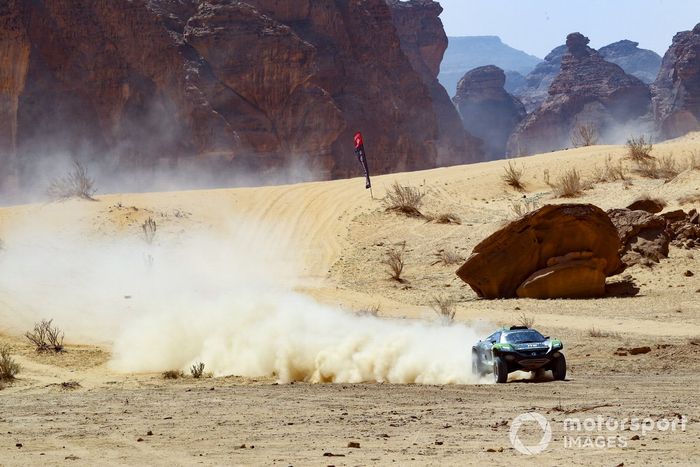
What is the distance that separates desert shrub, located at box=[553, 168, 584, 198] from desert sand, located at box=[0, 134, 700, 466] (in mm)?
419

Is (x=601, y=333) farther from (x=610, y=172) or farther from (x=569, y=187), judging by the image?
(x=610, y=172)

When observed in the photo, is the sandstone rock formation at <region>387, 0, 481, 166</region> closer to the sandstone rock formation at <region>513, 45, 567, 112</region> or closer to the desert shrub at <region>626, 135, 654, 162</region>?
the desert shrub at <region>626, 135, 654, 162</region>

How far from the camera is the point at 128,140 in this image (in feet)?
203

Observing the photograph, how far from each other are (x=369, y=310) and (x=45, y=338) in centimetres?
594

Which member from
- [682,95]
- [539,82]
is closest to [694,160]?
[682,95]

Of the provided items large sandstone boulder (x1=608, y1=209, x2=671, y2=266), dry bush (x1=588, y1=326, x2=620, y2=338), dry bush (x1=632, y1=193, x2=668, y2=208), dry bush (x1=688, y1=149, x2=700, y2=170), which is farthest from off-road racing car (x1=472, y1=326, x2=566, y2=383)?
dry bush (x1=688, y1=149, x2=700, y2=170)

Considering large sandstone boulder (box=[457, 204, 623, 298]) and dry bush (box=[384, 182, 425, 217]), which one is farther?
dry bush (box=[384, 182, 425, 217])

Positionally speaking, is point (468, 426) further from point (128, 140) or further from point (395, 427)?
point (128, 140)

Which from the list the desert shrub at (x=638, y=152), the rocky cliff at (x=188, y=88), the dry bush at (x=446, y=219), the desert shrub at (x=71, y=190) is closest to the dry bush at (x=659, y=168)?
the desert shrub at (x=638, y=152)

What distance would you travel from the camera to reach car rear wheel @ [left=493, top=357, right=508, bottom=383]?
13.6 metres

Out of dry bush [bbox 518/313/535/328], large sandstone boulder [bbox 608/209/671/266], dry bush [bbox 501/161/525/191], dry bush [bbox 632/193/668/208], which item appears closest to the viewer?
dry bush [bbox 518/313/535/328]

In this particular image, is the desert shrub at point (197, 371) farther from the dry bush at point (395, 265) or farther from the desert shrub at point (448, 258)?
the desert shrub at point (448, 258)

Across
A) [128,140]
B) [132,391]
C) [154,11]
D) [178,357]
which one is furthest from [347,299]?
[154,11]

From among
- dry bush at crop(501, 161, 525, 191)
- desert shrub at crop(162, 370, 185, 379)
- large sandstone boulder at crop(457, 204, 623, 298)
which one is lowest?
desert shrub at crop(162, 370, 185, 379)
